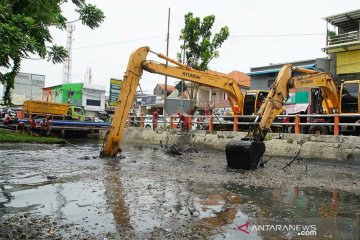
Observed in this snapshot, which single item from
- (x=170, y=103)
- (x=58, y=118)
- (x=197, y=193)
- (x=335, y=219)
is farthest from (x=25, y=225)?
(x=170, y=103)

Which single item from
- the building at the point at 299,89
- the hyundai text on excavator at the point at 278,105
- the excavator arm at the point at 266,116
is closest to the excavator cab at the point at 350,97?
the hyundai text on excavator at the point at 278,105

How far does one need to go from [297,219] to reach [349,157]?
817cm

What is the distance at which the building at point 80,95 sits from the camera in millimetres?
47938

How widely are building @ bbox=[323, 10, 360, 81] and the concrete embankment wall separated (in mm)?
13295

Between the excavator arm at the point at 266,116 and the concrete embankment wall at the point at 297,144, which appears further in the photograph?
the concrete embankment wall at the point at 297,144

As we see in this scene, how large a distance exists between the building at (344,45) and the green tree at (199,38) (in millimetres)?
8738

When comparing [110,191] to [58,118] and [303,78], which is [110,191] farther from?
[58,118]

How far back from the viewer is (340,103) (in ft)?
45.5

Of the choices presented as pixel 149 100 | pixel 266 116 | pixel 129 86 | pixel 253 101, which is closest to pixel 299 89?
pixel 253 101

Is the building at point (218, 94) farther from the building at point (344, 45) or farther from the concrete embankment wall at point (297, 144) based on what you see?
the concrete embankment wall at point (297, 144)

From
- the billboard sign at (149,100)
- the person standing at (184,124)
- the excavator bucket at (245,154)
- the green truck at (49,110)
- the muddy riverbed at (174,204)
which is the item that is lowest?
the muddy riverbed at (174,204)

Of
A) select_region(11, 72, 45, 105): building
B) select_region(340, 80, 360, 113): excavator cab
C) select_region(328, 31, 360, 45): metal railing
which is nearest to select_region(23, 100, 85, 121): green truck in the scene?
select_region(340, 80, 360, 113): excavator cab

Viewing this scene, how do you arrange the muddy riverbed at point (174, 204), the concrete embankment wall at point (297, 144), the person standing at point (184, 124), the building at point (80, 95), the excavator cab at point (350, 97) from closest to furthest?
the muddy riverbed at point (174, 204) → the concrete embankment wall at point (297, 144) → the excavator cab at point (350, 97) → the person standing at point (184, 124) → the building at point (80, 95)

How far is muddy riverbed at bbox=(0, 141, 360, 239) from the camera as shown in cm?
407
